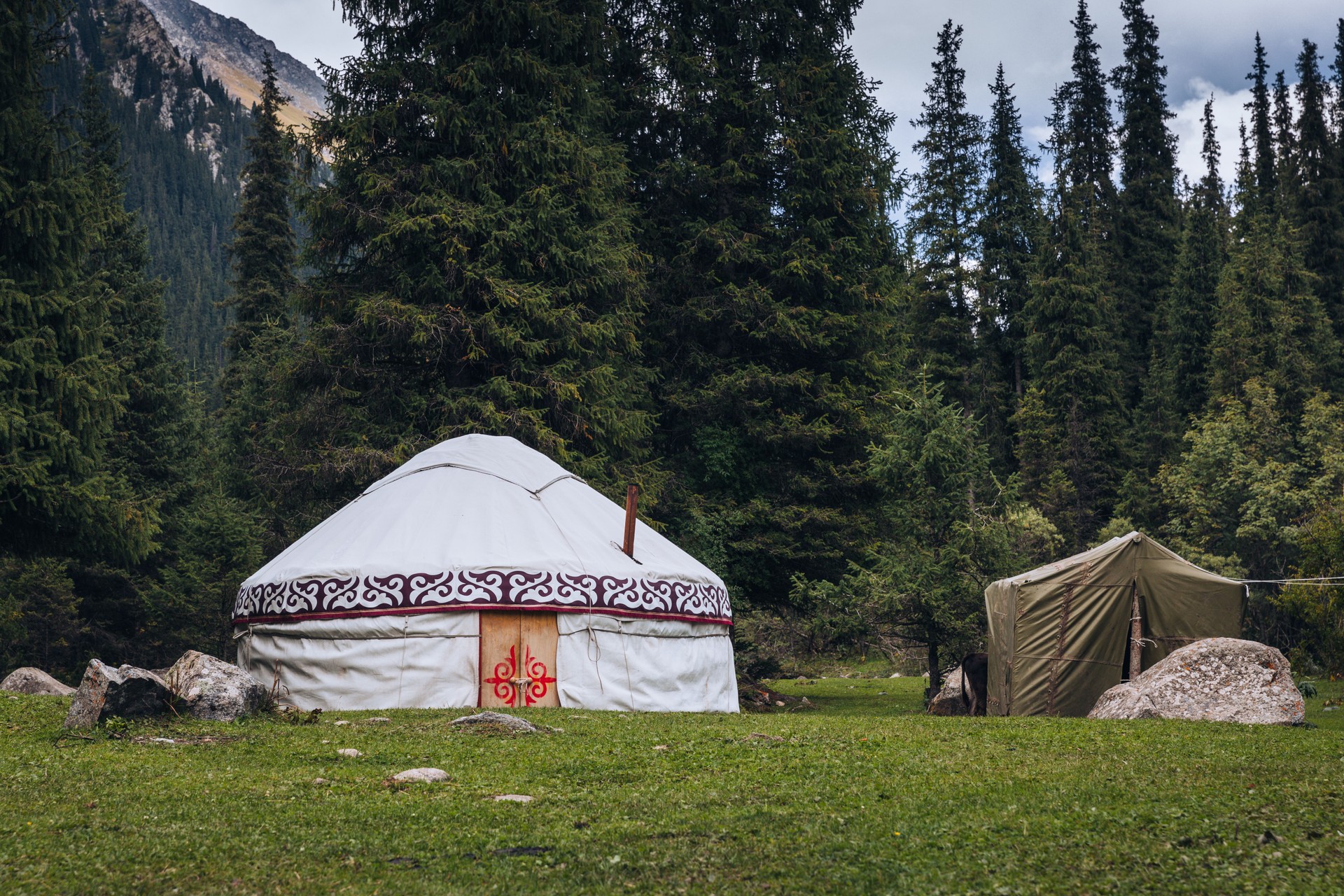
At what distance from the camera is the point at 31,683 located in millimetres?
14555

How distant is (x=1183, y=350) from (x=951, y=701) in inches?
1188

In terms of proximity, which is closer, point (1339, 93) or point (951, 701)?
point (951, 701)

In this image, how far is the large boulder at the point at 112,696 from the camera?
839 cm

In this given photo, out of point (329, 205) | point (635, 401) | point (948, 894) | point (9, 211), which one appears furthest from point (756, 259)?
point (948, 894)

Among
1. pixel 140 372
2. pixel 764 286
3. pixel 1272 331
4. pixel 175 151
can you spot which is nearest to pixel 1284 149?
pixel 1272 331

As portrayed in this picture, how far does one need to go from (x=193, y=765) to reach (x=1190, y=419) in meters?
37.8

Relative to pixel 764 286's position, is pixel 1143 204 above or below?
above

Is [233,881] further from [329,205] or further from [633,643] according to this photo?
[329,205]

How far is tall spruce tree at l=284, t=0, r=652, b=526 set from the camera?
17.4 meters

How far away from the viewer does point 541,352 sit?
1786 cm

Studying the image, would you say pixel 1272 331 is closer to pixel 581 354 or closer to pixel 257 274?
pixel 581 354

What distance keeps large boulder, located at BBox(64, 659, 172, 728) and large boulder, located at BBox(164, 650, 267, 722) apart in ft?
1.10

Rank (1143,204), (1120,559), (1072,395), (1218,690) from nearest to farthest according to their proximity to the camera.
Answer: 1. (1218,690)
2. (1120,559)
3. (1072,395)
4. (1143,204)

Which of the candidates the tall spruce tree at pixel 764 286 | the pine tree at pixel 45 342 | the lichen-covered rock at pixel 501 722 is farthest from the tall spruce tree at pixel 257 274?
the lichen-covered rock at pixel 501 722
